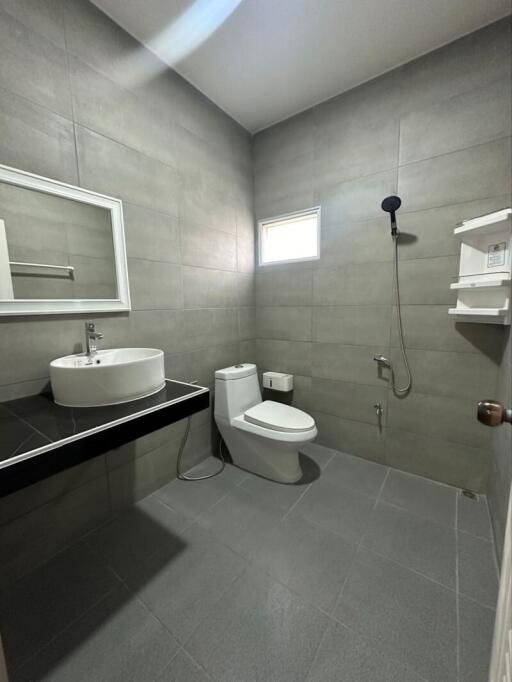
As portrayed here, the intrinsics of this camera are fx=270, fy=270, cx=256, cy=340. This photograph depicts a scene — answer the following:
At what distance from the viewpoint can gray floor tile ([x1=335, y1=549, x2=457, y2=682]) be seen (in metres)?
0.92

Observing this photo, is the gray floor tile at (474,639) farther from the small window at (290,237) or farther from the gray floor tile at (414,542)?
the small window at (290,237)

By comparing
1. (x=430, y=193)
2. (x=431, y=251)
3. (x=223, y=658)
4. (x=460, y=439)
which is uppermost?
(x=430, y=193)

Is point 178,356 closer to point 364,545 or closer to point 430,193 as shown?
point 364,545

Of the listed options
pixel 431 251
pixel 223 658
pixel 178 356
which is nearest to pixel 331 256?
pixel 431 251

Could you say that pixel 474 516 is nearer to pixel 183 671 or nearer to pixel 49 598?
pixel 183 671

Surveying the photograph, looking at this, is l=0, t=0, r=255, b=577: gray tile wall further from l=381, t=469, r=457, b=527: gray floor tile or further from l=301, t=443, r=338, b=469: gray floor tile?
l=381, t=469, r=457, b=527: gray floor tile

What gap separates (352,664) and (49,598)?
3.93 feet

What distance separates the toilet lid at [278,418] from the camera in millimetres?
1662

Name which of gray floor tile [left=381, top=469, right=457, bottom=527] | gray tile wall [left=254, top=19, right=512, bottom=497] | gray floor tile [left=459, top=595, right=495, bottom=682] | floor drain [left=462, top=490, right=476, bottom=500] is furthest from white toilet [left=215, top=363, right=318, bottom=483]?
floor drain [left=462, top=490, right=476, bottom=500]

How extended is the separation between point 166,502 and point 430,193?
2448mm

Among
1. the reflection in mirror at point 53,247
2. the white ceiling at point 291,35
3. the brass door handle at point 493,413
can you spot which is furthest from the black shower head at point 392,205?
the reflection in mirror at point 53,247

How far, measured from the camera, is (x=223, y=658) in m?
0.92

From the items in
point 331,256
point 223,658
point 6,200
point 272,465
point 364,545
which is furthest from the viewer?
point 331,256

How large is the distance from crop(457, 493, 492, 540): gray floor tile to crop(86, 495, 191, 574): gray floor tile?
1.50 metres
